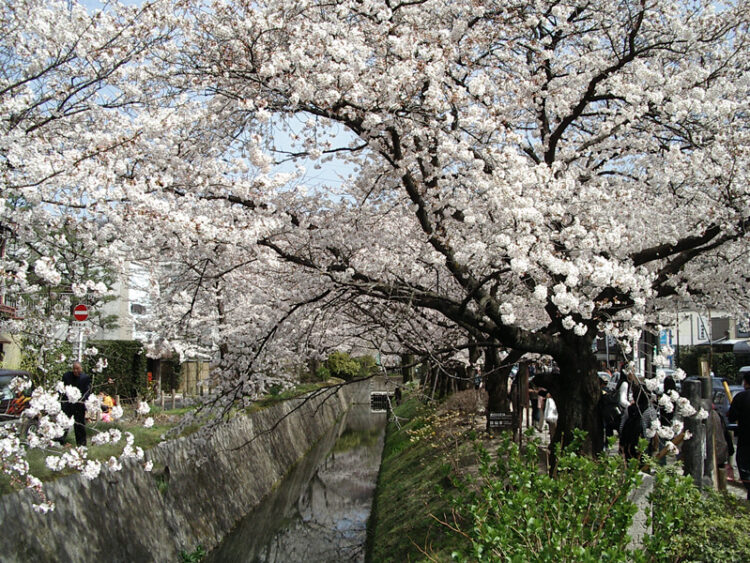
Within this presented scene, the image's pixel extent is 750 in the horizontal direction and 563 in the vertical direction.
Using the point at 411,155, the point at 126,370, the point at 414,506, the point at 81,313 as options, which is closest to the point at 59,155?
the point at 81,313

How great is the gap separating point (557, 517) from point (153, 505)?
720cm

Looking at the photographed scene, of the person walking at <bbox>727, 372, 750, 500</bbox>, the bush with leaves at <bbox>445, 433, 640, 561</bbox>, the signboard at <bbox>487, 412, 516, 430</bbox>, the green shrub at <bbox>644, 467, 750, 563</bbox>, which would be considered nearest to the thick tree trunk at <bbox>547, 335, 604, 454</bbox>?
the person walking at <bbox>727, 372, 750, 500</bbox>

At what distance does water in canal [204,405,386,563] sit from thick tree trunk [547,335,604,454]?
5278 mm

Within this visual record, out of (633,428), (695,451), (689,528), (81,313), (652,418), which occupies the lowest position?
(689,528)

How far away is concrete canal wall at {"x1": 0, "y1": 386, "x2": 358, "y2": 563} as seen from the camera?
647 cm

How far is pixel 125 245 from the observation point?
6.16m

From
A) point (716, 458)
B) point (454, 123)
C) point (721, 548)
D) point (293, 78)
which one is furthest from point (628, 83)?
point (721, 548)

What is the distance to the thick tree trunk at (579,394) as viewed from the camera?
7816mm

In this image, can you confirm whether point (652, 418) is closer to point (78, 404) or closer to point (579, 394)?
point (579, 394)

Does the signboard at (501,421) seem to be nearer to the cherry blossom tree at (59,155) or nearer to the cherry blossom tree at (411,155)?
the cherry blossom tree at (411,155)

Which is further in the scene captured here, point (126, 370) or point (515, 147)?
point (126, 370)

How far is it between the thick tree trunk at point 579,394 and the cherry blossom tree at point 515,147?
0.09 feet

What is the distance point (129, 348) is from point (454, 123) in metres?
19.8

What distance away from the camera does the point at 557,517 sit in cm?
429
